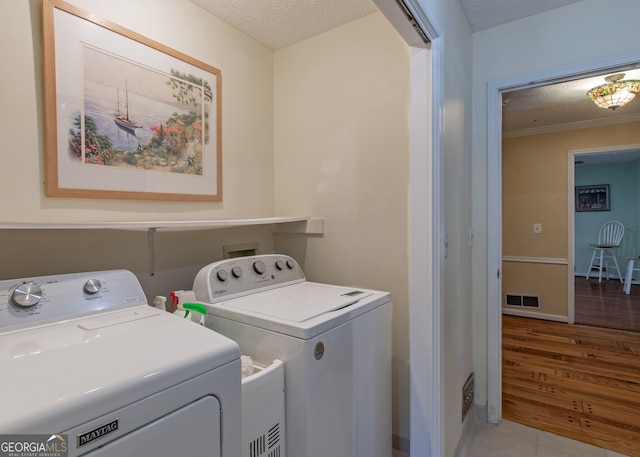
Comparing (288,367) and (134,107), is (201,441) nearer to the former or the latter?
(288,367)

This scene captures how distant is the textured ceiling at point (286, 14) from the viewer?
171cm

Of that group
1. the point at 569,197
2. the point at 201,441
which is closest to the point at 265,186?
the point at 201,441

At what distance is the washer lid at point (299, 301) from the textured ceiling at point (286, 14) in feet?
4.73

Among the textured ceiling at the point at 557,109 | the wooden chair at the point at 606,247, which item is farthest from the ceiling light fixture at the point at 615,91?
the wooden chair at the point at 606,247

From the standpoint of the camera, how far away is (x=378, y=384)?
4.75 ft

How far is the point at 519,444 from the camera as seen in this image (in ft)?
6.11

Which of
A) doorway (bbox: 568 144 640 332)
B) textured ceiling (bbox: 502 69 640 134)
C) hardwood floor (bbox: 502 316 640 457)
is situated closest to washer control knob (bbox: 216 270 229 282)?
hardwood floor (bbox: 502 316 640 457)

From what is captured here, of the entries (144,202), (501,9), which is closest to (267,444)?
(144,202)

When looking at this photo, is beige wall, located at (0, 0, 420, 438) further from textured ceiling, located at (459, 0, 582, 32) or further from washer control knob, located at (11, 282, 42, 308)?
textured ceiling, located at (459, 0, 582, 32)

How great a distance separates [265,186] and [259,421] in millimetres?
1420

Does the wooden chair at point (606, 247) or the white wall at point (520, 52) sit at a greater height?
the white wall at point (520, 52)

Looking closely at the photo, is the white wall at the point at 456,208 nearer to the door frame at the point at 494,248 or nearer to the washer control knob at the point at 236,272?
the door frame at the point at 494,248

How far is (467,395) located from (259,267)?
143cm

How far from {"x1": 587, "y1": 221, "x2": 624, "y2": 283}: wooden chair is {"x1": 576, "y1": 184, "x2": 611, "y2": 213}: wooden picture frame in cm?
38
